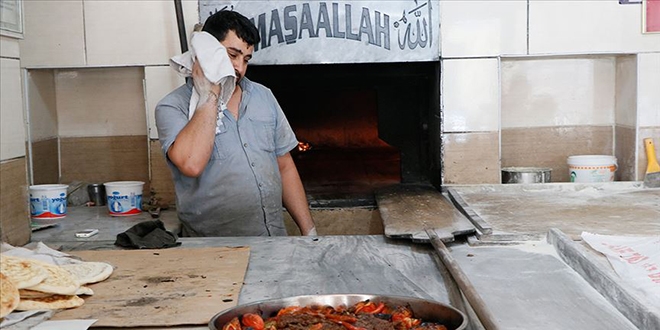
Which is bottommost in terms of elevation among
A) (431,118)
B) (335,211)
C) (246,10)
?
(335,211)

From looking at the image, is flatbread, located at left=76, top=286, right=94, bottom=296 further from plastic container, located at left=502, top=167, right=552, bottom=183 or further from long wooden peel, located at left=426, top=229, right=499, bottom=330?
plastic container, located at left=502, top=167, right=552, bottom=183

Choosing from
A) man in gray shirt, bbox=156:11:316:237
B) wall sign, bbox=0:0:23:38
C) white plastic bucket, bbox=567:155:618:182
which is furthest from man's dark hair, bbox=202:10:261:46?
white plastic bucket, bbox=567:155:618:182

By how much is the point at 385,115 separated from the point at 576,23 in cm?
118

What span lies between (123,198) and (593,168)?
2182 millimetres

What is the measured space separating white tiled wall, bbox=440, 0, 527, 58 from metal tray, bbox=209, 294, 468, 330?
6.70 feet

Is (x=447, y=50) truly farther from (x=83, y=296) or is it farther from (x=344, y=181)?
(x=83, y=296)

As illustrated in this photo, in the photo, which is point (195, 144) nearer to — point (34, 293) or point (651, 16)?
point (34, 293)

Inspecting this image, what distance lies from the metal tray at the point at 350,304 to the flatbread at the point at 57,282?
0.46m

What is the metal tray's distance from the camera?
160cm

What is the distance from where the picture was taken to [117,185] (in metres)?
3.39

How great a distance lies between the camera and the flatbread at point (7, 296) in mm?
1664

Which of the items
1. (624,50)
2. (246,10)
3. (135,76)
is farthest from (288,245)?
(624,50)

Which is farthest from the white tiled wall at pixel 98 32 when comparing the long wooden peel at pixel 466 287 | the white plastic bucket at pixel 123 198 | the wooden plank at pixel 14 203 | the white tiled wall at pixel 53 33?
the long wooden peel at pixel 466 287

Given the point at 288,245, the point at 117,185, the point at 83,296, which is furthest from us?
the point at 117,185
